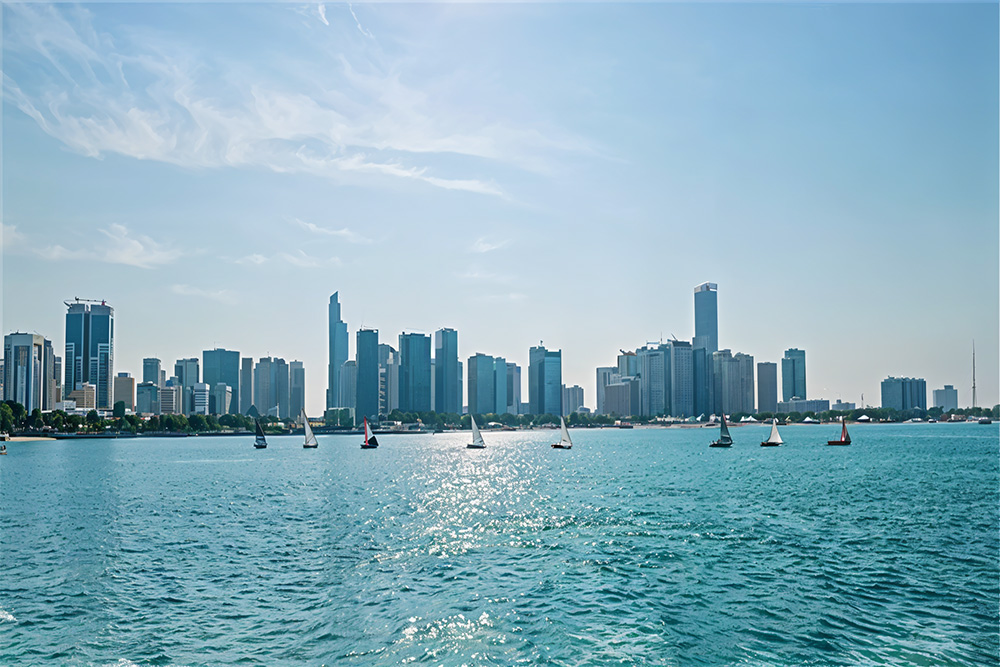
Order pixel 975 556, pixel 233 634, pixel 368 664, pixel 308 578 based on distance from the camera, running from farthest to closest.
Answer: pixel 975 556 → pixel 308 578 → pixel 233 634 → pixel 368 664

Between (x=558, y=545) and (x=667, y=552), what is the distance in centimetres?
651

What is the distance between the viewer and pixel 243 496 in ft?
230

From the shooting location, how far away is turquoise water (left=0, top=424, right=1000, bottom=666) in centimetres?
2433

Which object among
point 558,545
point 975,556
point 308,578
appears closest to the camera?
point 308,578

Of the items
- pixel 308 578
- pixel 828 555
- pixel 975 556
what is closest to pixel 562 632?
pixel 308 578

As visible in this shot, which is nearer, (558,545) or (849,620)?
(849,620)

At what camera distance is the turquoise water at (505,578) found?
24.3 m

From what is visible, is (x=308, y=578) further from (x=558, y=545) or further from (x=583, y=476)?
(x=583, y=476)

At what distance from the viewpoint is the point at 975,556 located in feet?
124

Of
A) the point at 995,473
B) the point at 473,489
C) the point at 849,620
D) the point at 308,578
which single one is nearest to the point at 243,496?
the point at 473,489

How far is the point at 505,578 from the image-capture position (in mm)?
33500

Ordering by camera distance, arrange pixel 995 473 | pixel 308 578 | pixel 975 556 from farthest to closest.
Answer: pixel 995 473, pixel 975 556, pixel 308 578

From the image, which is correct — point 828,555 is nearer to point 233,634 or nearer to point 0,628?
point 233,634

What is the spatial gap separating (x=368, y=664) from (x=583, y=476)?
7138 cm
